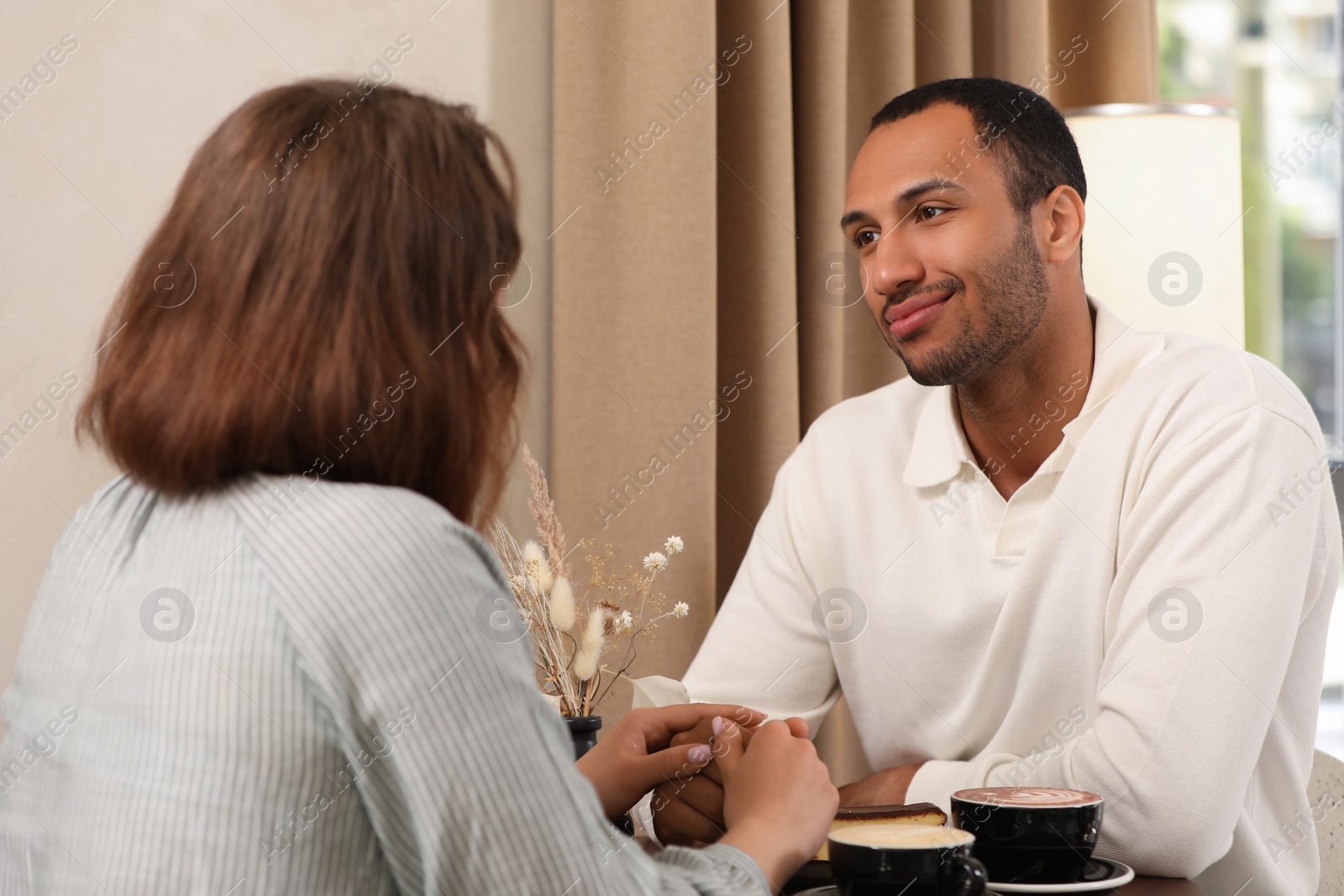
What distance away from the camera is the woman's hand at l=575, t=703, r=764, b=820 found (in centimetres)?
91

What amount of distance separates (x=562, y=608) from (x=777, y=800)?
343 mm

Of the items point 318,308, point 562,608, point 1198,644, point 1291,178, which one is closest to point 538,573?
point 562,608

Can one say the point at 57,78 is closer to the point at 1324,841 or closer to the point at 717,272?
the point at 717,272

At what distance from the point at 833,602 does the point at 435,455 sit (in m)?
A: 0.81

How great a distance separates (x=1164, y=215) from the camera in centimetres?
173

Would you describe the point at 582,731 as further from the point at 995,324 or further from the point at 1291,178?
the point at 1291,178

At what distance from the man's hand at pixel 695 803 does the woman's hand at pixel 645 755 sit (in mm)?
10

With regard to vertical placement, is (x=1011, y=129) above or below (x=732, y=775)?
above

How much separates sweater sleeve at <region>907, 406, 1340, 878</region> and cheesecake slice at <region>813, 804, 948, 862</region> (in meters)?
0.23

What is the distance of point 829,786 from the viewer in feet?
2.63

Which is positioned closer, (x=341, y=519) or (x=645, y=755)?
(x=341, y=519)

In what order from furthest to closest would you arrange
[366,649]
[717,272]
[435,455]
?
[717,272]
[435,455]
[366,649]

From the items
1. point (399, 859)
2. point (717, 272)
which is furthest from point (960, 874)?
point (717, 272)

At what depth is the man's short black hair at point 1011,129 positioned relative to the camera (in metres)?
1.42
